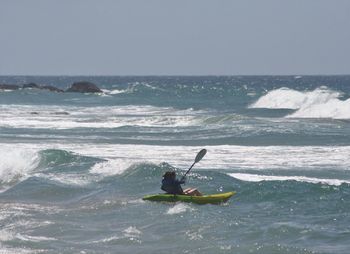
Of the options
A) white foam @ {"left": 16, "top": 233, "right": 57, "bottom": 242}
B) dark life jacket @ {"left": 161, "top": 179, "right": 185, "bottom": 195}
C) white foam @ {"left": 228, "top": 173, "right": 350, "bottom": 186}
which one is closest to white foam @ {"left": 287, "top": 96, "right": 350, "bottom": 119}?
white foam @ {"left": 228, "top": 173, "right": 350, "bottom": 186}

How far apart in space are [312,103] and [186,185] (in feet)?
136

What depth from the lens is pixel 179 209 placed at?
18797 millimetres

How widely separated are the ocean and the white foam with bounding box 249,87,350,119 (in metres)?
8.18

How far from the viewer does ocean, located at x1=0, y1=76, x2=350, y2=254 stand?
1583 centimetres

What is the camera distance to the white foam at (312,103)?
183 feet

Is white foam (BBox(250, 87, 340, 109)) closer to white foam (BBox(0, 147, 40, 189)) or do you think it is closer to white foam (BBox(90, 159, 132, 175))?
white foam (BBox(0, 147, 40, 189))

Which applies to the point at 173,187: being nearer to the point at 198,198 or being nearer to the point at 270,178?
the point at 198,198

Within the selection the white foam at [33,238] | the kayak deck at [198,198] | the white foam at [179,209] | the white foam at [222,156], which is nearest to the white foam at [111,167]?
the white foam at [222,156]

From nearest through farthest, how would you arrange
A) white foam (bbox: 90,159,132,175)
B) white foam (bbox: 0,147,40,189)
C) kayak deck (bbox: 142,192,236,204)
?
kayak deck (bbox: 142,192,236,204) < white foam (bbox: 90,159,132,175) < white foam (bbox: 0,147,40,189)

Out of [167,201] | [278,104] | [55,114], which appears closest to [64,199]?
[167,201]

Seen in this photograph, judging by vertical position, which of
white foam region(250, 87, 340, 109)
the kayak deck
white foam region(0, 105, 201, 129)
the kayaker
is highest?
the kayaker

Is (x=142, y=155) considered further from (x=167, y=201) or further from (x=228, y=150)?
(x=167, y=201)

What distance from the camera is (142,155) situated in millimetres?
31188

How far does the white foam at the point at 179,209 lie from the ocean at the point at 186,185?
0.03m
